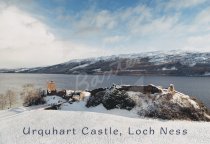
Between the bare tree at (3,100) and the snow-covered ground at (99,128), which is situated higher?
the snow-covered ground at (99,128)

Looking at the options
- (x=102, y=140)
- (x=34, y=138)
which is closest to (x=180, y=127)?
(x=102, y=140)

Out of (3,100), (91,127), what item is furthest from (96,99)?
(3,100)

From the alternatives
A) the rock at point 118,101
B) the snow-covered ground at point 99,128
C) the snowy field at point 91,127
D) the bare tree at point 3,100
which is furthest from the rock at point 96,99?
the bare tree at point 3,100

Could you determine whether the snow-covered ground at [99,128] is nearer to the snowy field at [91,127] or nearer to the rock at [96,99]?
the snowy field at [91,127]

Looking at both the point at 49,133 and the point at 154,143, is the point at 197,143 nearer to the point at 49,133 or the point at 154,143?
the point at 154,143

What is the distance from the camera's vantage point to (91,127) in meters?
25.9

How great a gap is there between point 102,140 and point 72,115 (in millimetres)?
7462

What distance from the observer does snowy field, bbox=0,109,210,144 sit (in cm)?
2295

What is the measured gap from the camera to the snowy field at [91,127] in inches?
904

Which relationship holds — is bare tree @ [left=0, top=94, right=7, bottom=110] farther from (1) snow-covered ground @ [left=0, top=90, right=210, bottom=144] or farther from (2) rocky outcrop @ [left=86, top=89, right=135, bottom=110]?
(2) rocky outcrop @ [left=86, top=89, right=135, bottom=110]

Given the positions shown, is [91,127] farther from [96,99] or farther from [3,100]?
[3,100]

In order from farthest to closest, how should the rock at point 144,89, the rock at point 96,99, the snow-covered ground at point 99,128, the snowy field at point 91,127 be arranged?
the rock at point 96,99 < the rock at point 144,89 < the snow-covered ground at point 99,128 < the snowy field at point 91,127

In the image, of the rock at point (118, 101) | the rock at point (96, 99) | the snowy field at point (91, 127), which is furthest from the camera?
the rock at point (96, 99)

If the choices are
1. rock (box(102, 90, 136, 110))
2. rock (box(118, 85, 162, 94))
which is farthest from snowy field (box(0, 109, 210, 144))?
rock (box(118, 85, 162, 94))
